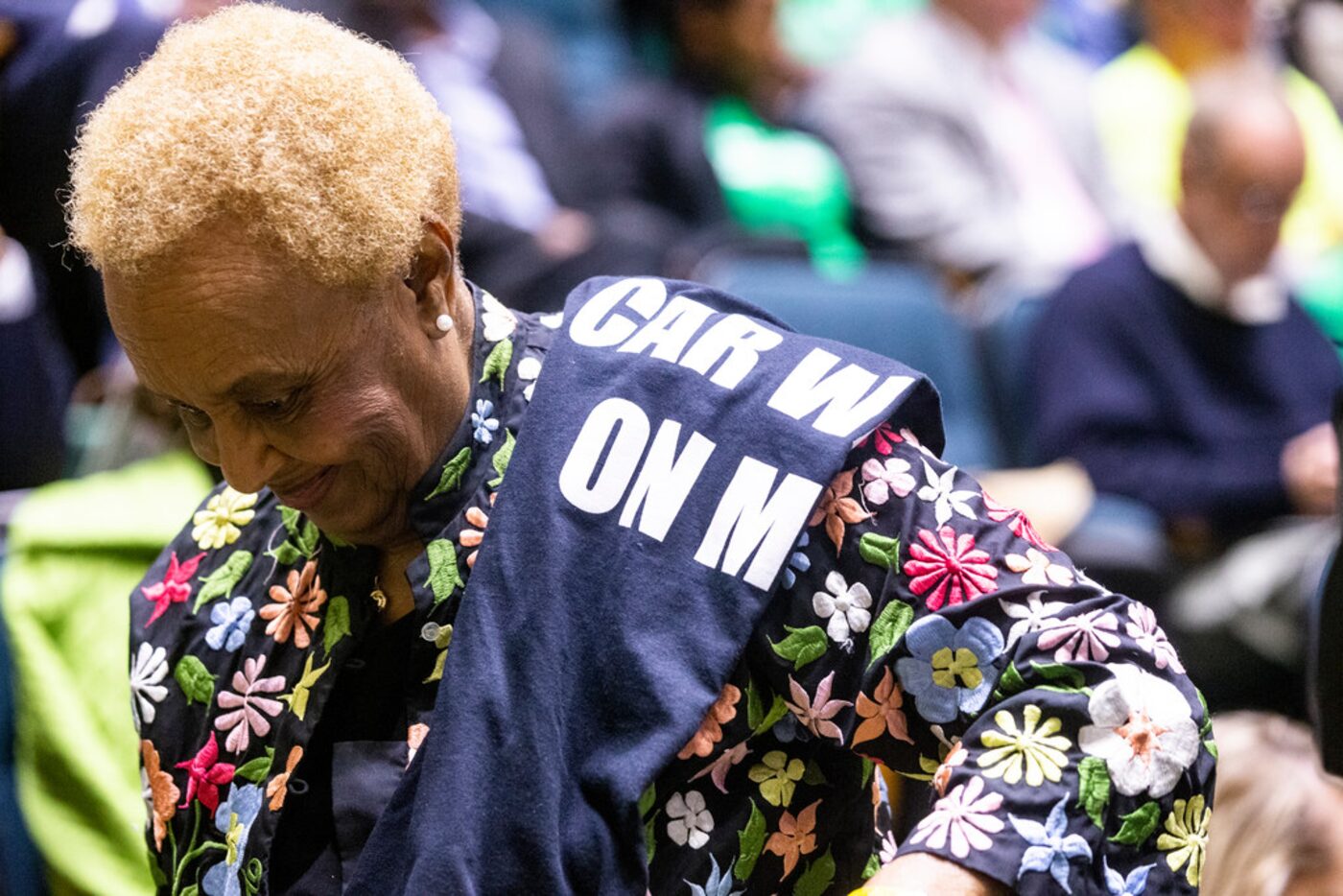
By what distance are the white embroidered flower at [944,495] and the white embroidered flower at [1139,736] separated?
0.51 feet

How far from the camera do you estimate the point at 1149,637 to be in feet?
3.86

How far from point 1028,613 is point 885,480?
0.14 metres

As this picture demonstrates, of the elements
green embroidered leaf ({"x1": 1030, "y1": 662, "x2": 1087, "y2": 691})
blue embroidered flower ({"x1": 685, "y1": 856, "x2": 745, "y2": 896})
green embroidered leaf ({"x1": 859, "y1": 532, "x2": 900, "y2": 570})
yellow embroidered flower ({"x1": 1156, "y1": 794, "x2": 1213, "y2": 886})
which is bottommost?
blue embroidered flower ({"x1": 685, "y1": 856, "x2": 745, "y2": 896})

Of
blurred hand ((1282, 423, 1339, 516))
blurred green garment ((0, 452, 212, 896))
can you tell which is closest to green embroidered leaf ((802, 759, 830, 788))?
blurred green garment ((0, 452, 212, 896))

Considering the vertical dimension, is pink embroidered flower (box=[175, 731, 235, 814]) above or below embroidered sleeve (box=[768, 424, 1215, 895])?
below

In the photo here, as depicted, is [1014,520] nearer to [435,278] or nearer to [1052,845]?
[1052,845]

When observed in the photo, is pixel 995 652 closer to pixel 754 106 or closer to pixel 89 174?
pixel 89 174

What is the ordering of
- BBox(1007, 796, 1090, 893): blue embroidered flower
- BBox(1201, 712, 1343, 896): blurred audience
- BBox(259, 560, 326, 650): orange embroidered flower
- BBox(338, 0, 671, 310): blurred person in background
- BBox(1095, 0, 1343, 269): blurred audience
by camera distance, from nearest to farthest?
BBox(1007, 796, 1090, 893): blue embroidered flower
BBox(259, 560, 326, 650): orange embroidered flower
BBox(1201, 712, 1343, 896): blurred audience
BBox(338, 0, 671, 310): blurred person in background
BBox(1095, 0, 1343, 269): blurred audience

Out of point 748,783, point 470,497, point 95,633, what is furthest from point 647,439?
point 95,633

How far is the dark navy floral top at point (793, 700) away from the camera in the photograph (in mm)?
1123

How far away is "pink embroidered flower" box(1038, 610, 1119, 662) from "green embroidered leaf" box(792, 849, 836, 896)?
0.95 ft

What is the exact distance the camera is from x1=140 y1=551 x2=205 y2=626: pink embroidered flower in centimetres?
151

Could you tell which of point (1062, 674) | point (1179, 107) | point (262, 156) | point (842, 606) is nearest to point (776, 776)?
point (842, 606)

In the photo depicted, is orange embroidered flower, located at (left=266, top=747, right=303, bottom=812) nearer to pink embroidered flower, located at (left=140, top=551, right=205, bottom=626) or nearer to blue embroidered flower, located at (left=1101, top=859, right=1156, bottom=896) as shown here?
pink embroidered flower, located at (left=140, top=551, right=205, bottom=626)
